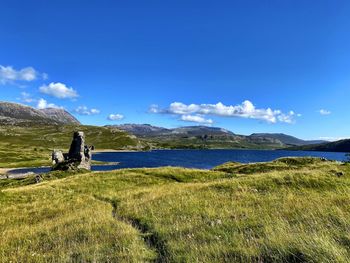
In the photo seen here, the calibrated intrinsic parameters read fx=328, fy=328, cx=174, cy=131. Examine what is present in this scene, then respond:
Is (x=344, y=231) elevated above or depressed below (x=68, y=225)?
above

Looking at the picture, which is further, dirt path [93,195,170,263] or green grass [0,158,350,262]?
dirt path [93,195,170,263]

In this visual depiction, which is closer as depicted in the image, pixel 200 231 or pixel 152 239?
pixel 200 231

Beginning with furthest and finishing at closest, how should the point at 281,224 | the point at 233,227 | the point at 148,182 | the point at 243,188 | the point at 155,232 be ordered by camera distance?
the point at 148,182, the point at 243,188, the point at 155,232, the point at 233,227, the point at 281,224

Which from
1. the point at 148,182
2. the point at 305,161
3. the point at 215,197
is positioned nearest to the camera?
the point at 215,197

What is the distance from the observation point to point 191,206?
67.3 feet

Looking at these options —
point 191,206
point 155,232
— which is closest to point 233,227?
point 155,232

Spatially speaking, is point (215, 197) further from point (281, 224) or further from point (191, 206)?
point (281, 224)

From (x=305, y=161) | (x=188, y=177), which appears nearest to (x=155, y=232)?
(x=188, y=177)

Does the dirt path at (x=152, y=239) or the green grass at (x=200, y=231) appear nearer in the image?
the green grass at (x=200, y=231)

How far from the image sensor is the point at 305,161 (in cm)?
5928

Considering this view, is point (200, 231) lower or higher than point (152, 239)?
higher

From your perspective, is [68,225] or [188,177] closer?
[68,225]

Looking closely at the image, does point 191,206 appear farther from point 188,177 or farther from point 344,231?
point 188,177

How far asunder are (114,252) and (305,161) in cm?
5410
